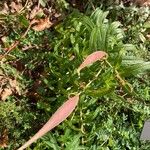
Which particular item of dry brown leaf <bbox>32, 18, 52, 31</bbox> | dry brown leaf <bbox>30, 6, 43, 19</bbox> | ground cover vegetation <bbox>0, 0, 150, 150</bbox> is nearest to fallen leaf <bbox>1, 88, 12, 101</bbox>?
ground cover vegetation <bbox>0, 0, 150, 150</bbox>

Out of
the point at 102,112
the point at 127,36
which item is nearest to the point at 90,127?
the point at 102,112

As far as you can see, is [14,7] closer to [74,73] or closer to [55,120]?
[74,73]

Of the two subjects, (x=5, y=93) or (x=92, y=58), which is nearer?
(x=92, y=58)

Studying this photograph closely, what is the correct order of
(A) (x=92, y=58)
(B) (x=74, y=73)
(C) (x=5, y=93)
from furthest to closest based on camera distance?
(C) (x=5, y=93)
(B) (x=74, y=73)
(A) (x=92, y=58)

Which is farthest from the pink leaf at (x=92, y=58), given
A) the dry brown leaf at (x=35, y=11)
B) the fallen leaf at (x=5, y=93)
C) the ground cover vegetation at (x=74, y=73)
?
the dry brown leaf at (x=35, y=11)

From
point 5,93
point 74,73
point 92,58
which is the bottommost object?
point 5,93

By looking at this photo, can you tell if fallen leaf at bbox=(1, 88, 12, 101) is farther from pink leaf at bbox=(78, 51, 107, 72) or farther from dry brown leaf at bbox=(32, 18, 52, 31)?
pink leaf at bbox=(78, 51, 107, 72)

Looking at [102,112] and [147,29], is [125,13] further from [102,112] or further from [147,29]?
[102,112]

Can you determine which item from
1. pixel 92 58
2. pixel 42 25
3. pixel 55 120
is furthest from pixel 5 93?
pixel 55 120

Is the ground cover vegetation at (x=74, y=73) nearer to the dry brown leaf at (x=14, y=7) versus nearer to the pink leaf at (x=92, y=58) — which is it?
the dry brown leaf at (x=14, y=7)
